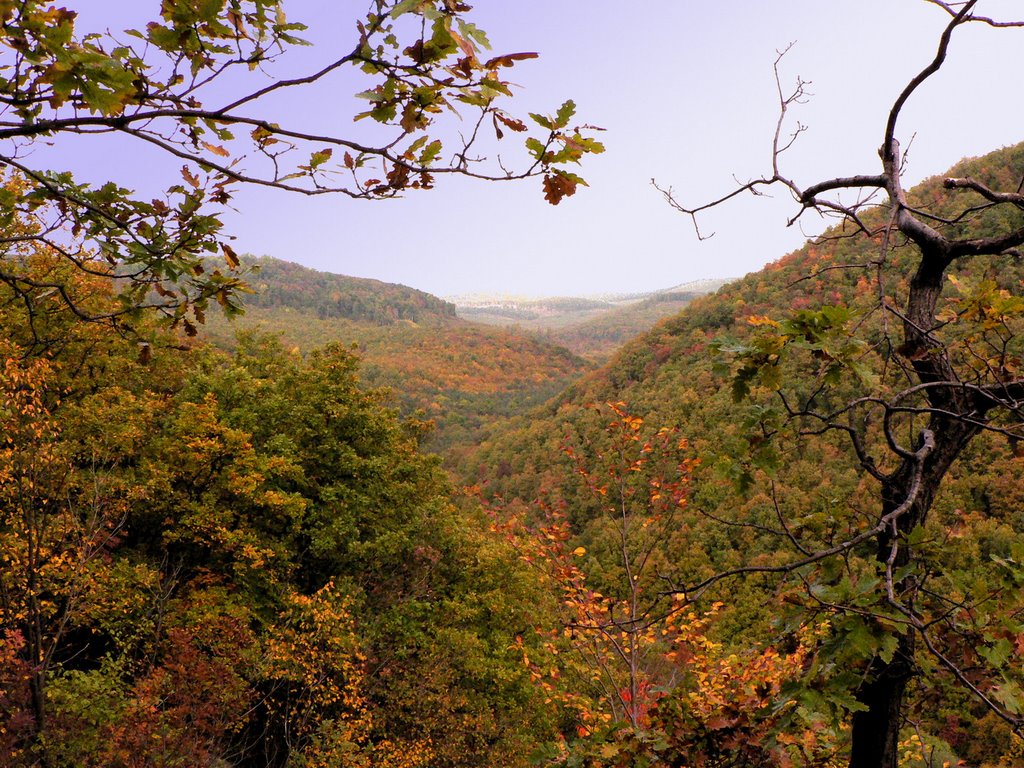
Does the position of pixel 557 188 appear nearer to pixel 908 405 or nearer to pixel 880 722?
pixel 908 405

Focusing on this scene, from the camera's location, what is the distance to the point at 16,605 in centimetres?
780

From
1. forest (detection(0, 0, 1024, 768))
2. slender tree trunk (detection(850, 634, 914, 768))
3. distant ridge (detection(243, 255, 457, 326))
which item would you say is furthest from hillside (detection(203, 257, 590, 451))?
slender tree trunk (detection(850, 634, 914, 768))

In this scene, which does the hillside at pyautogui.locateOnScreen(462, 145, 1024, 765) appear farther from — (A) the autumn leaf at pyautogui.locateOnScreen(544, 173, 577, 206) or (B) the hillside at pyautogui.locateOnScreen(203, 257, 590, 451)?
(B) the hillside at pyautogui.locateOnScreen(203, 257, 590, 451)

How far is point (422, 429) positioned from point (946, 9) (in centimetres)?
1774

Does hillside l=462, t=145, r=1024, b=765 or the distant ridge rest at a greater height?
the distant ridge

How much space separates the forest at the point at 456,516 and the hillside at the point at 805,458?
0.04 meters

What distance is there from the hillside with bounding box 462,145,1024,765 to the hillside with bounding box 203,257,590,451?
9491mm

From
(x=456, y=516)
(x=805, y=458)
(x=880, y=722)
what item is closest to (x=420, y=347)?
(x=805, y=458)

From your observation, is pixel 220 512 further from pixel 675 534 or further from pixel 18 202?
pixel 675 534

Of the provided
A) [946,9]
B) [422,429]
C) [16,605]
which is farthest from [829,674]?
[422,429]

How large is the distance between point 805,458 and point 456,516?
14.6 metres

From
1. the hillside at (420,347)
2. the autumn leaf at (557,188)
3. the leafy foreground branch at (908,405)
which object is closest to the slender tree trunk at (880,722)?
the leafy foreground branch at (908,405)

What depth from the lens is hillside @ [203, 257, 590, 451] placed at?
6988 cm

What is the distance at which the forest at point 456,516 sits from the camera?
190 centimetres
